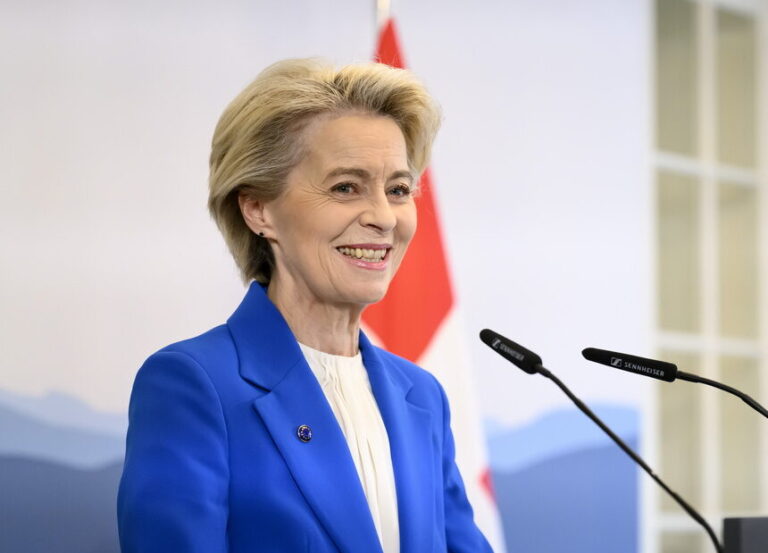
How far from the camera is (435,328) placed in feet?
11.2

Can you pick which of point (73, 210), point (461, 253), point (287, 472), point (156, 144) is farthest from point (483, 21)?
point (287, 472)

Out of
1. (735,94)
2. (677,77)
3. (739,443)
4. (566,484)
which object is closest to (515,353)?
(566,484)

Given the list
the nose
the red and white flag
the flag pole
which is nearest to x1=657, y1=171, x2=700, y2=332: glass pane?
the red and white flag

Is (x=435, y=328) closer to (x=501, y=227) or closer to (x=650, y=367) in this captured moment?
(x=501, y=227)

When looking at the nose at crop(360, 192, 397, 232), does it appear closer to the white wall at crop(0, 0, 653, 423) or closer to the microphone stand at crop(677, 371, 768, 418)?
the microphone stand at crop(677, 371, 768, 418)

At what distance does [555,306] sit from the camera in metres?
3.81

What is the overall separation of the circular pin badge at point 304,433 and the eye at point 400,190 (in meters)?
A: 0.49

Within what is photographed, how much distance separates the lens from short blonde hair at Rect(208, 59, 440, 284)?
6.82 ft

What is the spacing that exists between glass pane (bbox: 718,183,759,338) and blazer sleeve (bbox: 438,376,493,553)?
2660 mm

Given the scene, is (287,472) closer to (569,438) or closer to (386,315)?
(386,315)

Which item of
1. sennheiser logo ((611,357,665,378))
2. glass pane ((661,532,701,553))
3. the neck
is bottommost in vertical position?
glass pane ((661,532,701,553))

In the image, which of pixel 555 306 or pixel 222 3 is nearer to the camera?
pixel 222 3

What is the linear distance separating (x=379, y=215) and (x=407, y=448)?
43 cm

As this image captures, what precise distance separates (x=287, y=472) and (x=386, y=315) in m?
1.50
